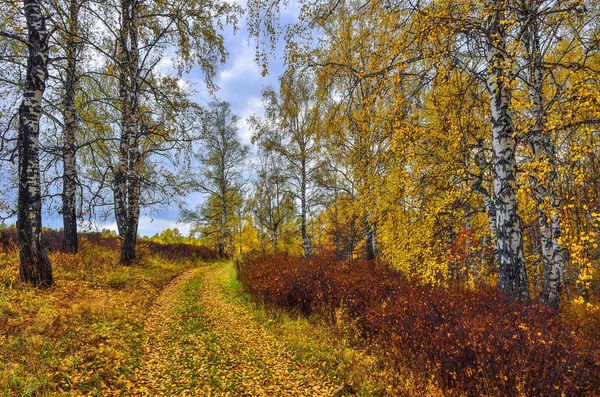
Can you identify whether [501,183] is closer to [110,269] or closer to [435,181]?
[435,181]

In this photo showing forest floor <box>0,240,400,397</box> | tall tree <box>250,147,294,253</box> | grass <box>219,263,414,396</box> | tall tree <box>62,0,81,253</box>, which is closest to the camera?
forest floor <box>0,240,400,397</box>

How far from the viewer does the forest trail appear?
409 centimetres

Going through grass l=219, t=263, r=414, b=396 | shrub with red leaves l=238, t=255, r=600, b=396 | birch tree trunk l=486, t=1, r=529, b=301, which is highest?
birch tree trunk l=486, t=1, r=529, b=301

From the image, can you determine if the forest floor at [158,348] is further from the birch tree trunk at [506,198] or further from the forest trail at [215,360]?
the birch tree trunk at [506,198]

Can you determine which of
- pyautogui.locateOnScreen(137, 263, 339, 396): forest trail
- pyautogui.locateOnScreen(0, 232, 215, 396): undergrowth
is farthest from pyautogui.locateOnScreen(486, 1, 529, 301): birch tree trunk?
pyautogui.locateOnScreen(0, 232, 215, 396): undergrowth

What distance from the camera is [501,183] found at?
206 inches

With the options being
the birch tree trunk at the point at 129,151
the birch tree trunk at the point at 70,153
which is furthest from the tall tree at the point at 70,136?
the birch tree trunk at the point at 129,151

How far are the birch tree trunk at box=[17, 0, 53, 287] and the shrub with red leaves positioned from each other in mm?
6243

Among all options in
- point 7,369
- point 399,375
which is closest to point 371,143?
point 399,375

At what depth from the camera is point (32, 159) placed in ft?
19.3

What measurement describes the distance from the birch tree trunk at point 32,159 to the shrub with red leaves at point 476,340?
624 centimetres

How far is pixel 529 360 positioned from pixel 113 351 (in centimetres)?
543

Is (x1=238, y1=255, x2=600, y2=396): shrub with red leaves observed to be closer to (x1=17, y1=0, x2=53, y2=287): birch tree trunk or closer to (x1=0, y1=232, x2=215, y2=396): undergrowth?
(x1=0, y1=232, x2=215, y2=396): undergrowth

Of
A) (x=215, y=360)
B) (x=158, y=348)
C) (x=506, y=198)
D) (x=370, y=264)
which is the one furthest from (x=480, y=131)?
(x=158, y=348)
